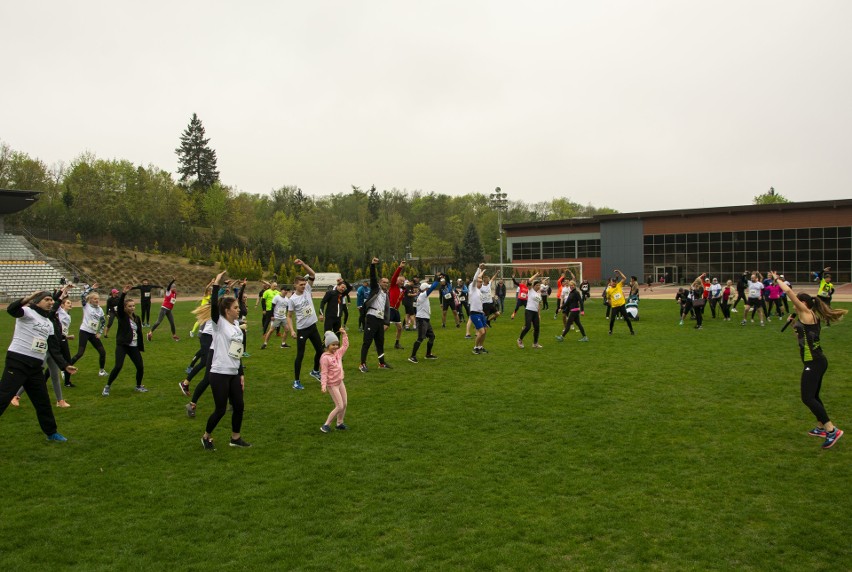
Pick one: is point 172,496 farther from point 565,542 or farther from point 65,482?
point 565,542

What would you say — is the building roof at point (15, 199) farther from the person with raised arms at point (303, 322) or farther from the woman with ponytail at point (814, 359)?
the woman with ponytail at point (814, 359)

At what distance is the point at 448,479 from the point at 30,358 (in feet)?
18.5

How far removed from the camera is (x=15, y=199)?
53.2m

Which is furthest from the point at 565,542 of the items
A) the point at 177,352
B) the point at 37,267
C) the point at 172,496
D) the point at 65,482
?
the point at 37,267

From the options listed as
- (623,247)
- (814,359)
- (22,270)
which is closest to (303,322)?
(814,359)

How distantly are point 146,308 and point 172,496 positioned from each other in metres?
16.0

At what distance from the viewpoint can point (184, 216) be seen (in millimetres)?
79500

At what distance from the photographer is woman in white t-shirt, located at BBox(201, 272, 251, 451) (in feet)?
24.9

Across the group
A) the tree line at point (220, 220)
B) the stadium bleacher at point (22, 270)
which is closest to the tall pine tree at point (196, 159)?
the tree line at point (220, 220)

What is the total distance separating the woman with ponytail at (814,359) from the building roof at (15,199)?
191ft

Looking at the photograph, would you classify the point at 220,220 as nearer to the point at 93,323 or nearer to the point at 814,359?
the point at 93,323

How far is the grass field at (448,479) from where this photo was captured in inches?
202

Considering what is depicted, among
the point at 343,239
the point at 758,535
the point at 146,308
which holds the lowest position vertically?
the point at 758,535

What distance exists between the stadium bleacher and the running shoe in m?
50.9
